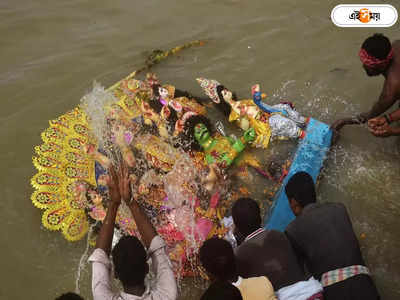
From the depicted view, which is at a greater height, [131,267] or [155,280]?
[131,267]

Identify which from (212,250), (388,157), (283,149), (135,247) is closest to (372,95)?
(388,157)

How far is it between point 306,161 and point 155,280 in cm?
233

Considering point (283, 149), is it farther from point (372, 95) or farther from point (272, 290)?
point (272, 290)

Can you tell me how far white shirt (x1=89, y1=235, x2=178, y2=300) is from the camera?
7.64ft

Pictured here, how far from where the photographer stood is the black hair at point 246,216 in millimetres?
2822

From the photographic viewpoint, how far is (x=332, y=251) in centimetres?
263

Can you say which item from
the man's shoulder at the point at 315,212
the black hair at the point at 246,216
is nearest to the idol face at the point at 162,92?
the black hair at the point at 246,216

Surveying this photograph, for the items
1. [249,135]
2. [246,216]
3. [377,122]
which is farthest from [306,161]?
[246,216]

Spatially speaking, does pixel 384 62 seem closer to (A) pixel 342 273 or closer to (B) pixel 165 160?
(A) pixel 342 273

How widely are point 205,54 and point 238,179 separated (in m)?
2.82

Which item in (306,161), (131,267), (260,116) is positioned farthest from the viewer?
(260,116)

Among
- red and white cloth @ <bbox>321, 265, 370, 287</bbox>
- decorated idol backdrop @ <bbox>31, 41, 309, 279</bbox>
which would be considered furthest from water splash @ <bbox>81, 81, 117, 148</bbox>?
red and white cloth @ <bbox>321, 265, 370, 287</bbox>

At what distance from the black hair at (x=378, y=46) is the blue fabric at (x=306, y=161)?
3.12 ft

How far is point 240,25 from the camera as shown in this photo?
6676 millimetres
